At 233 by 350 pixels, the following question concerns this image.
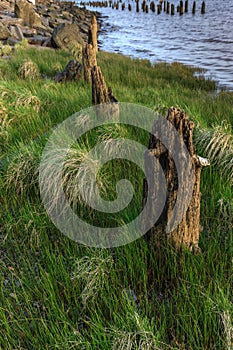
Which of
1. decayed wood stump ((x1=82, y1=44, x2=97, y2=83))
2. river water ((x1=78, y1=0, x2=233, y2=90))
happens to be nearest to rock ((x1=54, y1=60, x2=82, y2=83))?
decayed wood stump ((x1=82, y1=44, x2=97, y2=83))

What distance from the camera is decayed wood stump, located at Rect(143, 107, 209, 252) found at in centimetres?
257

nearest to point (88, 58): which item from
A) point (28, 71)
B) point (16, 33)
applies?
point (28, 71)

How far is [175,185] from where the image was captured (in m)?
2.63

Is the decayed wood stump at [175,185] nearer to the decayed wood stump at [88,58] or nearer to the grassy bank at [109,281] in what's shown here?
the grassy bank at [109,281]

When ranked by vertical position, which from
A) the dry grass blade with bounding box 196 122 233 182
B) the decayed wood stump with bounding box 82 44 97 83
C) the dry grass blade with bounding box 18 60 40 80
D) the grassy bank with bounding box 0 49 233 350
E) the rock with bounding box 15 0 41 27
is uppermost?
the rock with bounding box 15 0 41 27

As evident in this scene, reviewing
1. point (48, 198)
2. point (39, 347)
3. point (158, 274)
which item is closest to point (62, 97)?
point (48, 198)

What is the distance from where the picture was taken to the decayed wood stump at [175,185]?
2.57 meters

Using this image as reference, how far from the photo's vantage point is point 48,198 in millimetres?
3512

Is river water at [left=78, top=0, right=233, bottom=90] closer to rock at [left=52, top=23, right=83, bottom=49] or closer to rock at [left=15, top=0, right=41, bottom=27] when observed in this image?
rock at [left=52, top=23, right=83, bottom=49]

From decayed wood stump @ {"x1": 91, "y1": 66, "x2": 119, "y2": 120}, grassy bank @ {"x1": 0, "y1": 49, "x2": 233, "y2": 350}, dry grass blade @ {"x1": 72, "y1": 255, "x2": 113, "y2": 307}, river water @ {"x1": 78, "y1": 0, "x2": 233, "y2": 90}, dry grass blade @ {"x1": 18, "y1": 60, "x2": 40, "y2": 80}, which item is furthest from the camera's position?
river water @ {"x1": 78, "y1": 0, "x2": 233, "y2": 90}

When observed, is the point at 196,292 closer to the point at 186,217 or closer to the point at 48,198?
the point at 186,217

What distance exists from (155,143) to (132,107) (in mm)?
3525

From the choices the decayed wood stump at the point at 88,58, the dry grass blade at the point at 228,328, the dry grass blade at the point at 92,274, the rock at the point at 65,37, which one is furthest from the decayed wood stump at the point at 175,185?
the rock at the point at 65,37

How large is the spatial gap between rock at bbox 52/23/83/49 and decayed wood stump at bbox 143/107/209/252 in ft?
52.3
